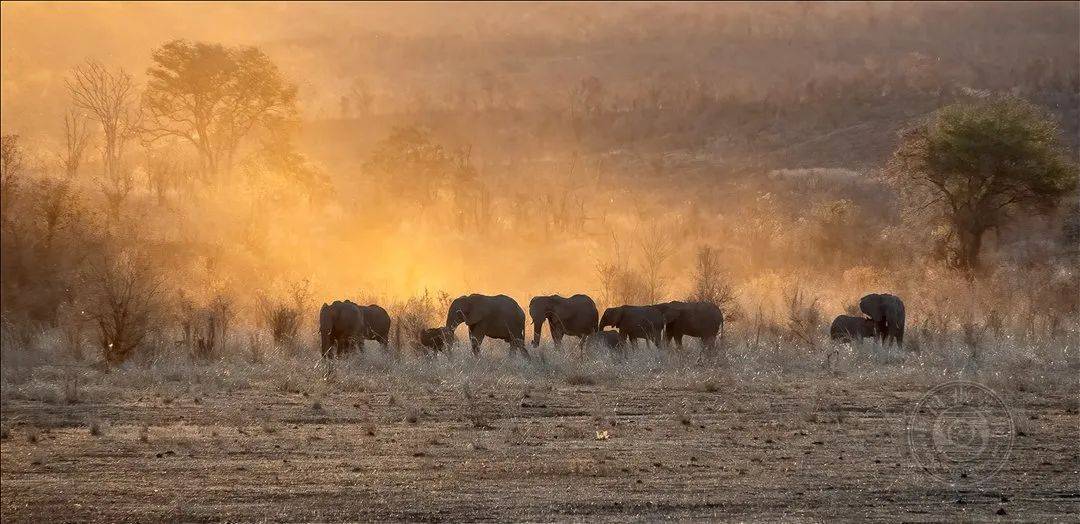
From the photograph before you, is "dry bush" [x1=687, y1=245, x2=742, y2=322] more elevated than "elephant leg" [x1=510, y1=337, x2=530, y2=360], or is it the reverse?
"dry bush" [x1=687, y1=245, x2=742, y2=322]

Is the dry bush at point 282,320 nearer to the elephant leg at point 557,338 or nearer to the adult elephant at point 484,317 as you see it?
the adult elephant at point 484,317

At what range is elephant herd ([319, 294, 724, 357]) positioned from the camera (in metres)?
22.6

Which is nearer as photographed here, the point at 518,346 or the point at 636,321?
the point at 518,346

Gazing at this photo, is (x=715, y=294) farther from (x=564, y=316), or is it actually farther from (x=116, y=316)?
(x=116, y=316)

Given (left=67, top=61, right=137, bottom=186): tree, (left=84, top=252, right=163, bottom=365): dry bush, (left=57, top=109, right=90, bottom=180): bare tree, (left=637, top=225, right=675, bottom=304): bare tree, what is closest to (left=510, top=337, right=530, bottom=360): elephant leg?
(left=84, top=252, right=163, bottom=365): dry bush

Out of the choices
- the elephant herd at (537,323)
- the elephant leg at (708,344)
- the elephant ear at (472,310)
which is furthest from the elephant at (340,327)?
the elephant leg at (708,344)

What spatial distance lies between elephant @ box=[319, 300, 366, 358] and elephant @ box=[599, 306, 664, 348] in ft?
16.7

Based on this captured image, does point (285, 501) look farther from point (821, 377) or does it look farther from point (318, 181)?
point (318, 181)

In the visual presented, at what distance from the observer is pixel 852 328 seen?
24.8 meters

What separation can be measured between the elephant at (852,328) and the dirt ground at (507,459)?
26.2ft

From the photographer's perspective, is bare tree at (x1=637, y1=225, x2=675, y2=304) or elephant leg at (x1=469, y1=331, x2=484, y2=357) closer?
elephant leg at (x1=469, y1=331, x2=484, y2=357)

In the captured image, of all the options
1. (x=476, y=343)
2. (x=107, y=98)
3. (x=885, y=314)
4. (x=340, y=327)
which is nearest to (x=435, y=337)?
(x=476, y=343)

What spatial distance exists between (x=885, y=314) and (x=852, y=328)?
2.89 feet

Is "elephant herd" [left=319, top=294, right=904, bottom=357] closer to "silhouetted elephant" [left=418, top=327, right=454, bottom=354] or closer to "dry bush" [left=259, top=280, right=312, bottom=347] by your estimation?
"silhouetted elephant" [left=418, top=327, right=454, bottom=354]
